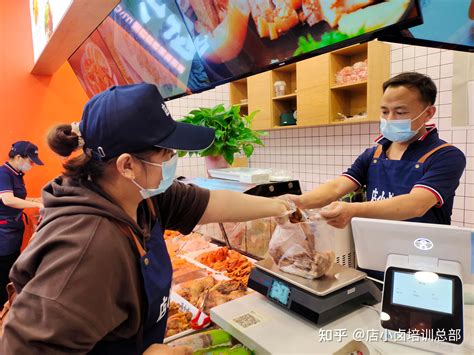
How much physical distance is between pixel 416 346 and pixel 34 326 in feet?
3.46

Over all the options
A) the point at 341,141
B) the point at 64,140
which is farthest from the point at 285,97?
the point at 64,140

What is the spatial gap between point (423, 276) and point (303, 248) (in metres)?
0.46

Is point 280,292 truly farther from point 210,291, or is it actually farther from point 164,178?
point 164,178

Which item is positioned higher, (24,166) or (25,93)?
(25,93)

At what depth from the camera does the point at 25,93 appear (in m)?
4.06

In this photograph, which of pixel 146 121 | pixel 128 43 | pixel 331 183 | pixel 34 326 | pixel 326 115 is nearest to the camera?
pixel 34 326

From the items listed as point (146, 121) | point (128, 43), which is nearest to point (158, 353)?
point (146, 121)

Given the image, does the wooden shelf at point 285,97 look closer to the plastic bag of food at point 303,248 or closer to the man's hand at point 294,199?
the man's hand at point 294,199

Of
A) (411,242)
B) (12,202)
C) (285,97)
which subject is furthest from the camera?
(285,97)

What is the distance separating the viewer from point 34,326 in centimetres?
71

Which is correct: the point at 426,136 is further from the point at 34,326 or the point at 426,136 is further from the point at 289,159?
the point at 289,159

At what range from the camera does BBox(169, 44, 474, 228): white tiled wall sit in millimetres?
3023

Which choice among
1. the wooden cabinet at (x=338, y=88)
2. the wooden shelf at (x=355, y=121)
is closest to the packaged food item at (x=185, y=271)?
the wooden cabinet at (x=338, y=88)

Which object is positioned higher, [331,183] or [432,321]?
[331,183]
